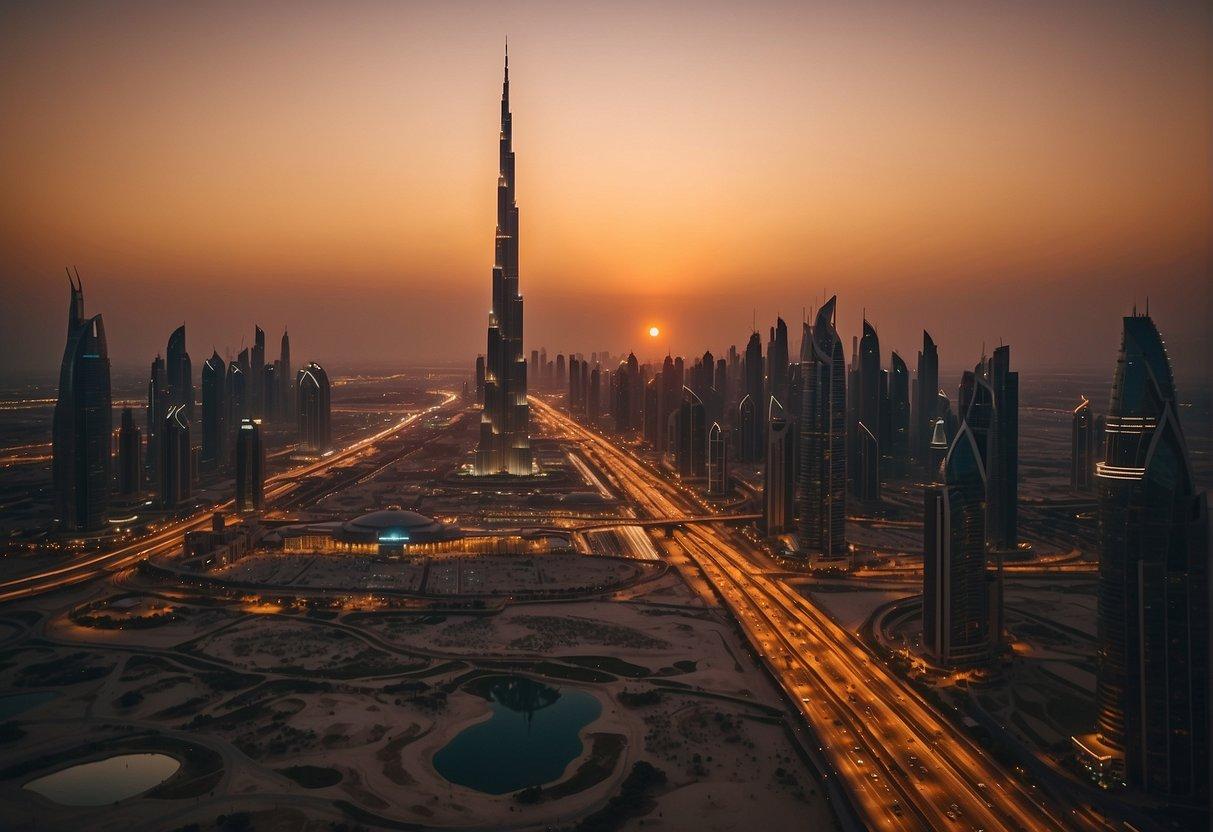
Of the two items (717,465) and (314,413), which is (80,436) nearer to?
(314,413)

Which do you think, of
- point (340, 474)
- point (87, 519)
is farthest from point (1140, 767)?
point (340, 474)

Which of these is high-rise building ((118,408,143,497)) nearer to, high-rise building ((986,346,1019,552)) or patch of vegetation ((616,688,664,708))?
patch of vegetation ((616,688,664,708))

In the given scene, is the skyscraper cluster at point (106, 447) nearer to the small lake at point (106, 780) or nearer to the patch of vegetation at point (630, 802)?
the small lake at point (106, 780)

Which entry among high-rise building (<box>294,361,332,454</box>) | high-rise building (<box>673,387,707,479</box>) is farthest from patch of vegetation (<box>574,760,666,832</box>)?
high-rise building (<box>294,361,332,454</box>)

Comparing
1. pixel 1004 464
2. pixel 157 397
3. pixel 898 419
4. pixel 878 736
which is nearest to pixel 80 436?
pixel 157 397

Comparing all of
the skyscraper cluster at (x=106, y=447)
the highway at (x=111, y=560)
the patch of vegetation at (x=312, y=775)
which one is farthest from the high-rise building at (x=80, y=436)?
the patch of vegetation at (x=312, y=775)

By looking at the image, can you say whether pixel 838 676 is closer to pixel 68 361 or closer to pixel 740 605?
pixel 740 605
